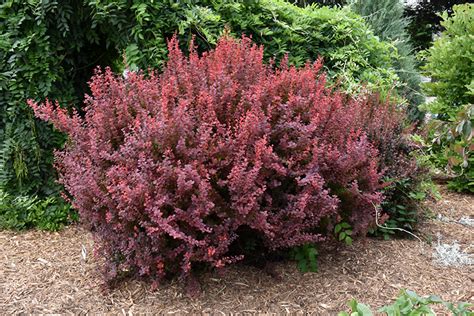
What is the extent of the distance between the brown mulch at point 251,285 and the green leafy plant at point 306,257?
0.17 ft

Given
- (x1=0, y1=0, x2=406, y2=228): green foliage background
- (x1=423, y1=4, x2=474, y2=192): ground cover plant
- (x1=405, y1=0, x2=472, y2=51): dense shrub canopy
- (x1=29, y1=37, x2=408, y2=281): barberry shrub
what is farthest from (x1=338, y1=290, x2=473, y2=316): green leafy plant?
(x1=405, y1=0, x2=472, y2=51): dense shrub canopy

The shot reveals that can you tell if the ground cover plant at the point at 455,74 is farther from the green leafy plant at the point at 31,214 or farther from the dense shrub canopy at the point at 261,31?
the green leafy plant at the point at 31,214

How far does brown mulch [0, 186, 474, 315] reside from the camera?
2744mm

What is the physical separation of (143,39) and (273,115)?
1636mm

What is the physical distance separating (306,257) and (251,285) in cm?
45

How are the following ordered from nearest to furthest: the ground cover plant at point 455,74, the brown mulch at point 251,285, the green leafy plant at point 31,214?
the brown mulch at point 251,285 < the green leafy plant at point 31,214 < the ground cover plant at point 455,74

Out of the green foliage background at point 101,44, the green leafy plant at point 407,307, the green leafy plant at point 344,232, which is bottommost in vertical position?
the green leafy plant at point 344,232

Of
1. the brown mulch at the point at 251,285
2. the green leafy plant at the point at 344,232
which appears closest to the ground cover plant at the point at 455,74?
the brown mulch at the point at 251,285

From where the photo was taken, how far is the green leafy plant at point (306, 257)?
3.04m

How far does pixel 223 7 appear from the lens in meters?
4.32

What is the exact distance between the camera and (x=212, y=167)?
2713mm

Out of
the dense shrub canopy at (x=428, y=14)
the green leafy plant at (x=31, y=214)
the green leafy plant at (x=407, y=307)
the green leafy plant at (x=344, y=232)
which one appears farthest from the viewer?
the dense shrub canopy at (x=428, y=14)

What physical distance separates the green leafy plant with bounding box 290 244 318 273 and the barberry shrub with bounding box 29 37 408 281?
148 millimetres

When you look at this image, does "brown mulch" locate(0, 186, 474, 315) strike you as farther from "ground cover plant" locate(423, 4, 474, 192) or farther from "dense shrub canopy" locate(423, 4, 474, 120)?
"dense shrub canopy" locate(423, 4, 474, 120)
